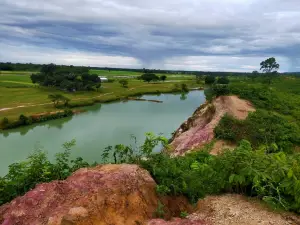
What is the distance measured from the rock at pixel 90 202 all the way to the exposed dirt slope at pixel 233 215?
600 mm

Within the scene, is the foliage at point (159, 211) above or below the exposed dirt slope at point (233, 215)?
below

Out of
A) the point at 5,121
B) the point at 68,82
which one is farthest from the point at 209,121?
the point at 68,82

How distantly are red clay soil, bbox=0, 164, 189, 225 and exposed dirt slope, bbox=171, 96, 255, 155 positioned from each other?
941 centimetres

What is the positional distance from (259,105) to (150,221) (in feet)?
58.2

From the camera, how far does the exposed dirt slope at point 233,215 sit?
5.67 m

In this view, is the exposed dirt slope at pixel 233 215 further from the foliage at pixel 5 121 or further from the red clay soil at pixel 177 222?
the foliage at pixel 5 121

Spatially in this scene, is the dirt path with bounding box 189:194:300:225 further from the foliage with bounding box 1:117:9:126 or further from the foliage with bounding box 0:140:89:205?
the foliage with bounding box 1:117:9:126

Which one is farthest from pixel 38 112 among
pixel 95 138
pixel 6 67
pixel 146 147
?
pixel 6 67

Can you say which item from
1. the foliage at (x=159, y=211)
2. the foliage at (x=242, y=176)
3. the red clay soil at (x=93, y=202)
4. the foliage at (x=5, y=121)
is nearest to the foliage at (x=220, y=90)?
the foliage at (x=242, y=176)

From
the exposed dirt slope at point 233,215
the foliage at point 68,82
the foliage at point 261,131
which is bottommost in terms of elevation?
the foliage at point 68,82

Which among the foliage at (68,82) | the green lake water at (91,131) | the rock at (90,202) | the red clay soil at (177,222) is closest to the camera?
the red clay soil at (177,222)

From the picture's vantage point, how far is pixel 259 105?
2166cm

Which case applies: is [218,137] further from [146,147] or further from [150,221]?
[150,221]

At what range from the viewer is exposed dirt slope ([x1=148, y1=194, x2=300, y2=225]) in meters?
5.67
